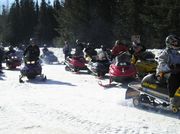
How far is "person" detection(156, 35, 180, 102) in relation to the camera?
8734 millimetres

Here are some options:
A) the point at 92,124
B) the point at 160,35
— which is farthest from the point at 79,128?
the point at 160,35

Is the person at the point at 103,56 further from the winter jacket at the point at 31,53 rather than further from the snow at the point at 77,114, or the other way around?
the snow at the point at 77,114

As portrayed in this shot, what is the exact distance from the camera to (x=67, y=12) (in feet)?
155

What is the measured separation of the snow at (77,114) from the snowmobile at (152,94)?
0.62 ft

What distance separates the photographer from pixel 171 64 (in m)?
8.85

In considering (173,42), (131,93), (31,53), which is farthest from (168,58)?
(31,53)

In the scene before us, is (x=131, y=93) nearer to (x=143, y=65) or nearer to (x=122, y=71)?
(x=122, y=71)

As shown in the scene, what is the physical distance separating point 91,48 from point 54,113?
11.1 metres

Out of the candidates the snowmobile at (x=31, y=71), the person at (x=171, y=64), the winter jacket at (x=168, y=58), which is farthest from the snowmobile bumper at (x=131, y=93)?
the snowmobile at (x=31, y=71)

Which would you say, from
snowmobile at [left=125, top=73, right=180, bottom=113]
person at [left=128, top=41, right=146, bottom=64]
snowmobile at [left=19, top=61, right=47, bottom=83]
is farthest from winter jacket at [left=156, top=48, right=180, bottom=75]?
snowmobile at [left=19, top=61, right=47, bottom=83]

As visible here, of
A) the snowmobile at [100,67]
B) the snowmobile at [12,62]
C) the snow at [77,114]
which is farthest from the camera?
the snowmobile at [12,62]

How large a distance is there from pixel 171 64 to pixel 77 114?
2.28 meters

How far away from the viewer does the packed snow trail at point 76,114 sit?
7.92 meters

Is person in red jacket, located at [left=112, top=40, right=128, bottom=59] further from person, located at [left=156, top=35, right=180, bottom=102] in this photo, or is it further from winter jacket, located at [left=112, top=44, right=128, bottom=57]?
person, located at [left=156, top=35, right=180, bottom=102]
